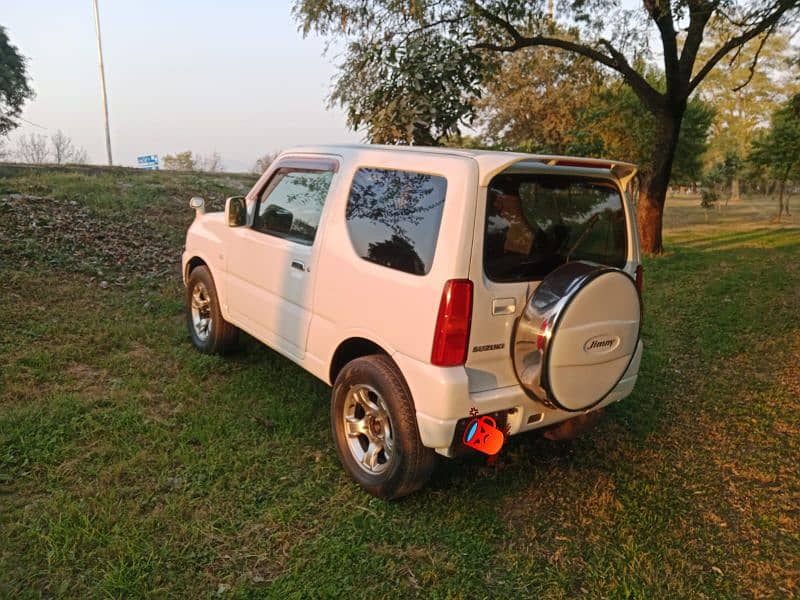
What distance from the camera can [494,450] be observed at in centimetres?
285

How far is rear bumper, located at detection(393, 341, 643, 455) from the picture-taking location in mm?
2713

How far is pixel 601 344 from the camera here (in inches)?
115

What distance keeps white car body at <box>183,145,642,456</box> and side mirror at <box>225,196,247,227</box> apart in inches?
16.0

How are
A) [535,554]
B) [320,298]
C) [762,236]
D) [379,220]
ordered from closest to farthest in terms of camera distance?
[535,554] < [379,220] < [320,298] < [762,236]

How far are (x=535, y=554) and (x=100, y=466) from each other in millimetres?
2459

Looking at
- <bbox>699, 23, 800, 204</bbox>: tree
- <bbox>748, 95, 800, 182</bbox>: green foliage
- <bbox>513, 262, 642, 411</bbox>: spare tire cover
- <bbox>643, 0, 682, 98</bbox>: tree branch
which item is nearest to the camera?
<bbox>513, 262, 642, 411</bbox>: spare tire cover

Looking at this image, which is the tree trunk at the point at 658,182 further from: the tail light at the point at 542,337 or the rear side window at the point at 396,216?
the tail light at the point at 542,337

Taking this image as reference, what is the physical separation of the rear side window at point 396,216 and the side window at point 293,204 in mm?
374

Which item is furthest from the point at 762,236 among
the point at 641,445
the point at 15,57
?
the point at 15,57

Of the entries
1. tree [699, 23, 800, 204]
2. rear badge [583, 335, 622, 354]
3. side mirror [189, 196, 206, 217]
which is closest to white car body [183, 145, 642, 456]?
rear badge [583, 335, 622, 354]

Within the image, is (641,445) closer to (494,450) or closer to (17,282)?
(494,450)

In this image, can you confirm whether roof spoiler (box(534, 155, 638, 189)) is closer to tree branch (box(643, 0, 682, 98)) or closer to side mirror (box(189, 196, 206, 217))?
side mirror (box(189, 196, 206, 217))

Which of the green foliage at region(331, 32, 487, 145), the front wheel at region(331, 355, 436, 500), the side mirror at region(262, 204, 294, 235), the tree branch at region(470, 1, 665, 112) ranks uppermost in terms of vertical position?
the tree branch at region(470, 1, 665, 112)

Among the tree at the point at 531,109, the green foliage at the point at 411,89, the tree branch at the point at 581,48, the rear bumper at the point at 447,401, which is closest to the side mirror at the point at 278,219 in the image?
the rear bumper at the point at 447,401
